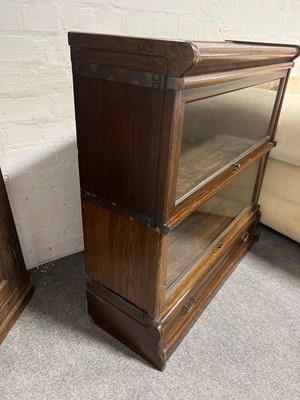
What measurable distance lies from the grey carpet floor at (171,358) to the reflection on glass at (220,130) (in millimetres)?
640

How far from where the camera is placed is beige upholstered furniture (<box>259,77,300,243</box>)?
1478 mm

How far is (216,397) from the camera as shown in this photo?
1.02m

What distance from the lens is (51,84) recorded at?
1.20 m

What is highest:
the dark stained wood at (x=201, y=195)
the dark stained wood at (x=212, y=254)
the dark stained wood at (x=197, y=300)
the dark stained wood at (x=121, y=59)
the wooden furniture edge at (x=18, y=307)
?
the dark stained wood at (x=121, y=59)

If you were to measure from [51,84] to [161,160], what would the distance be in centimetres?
70

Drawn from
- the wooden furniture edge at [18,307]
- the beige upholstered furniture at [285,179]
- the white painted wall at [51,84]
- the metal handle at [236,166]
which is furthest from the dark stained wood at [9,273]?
the beige upholstered furniture at [285,179]

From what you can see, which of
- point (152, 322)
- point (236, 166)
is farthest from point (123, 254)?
point (236, 166)

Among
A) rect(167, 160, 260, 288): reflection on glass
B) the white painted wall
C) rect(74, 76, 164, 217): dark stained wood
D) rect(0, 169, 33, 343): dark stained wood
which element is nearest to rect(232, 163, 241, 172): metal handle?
rect(167, 160, 260, 288): reflection on glass

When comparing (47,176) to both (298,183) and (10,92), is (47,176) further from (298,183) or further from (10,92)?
(298,183)

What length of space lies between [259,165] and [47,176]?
97 centimetres

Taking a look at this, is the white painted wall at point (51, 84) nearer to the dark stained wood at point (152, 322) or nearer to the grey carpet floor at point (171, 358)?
the grey carpet floor at point (171, 358)

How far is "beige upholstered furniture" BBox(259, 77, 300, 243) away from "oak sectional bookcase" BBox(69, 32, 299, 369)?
0.43 ft

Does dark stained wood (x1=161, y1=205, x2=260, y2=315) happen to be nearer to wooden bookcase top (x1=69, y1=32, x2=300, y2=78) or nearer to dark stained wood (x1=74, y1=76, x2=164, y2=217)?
dark stained wood (x1=74, y1=76, x2=164, y2=217)

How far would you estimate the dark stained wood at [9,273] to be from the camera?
1.16 metres
